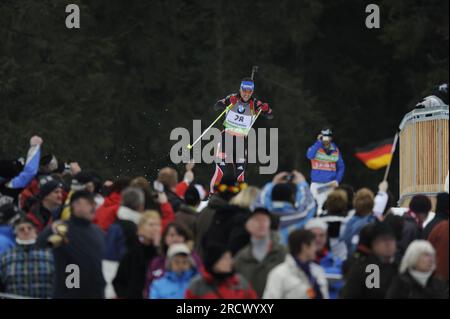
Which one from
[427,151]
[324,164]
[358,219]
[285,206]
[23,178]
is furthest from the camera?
[324,164]

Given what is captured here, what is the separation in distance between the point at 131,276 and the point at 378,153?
5912 mm

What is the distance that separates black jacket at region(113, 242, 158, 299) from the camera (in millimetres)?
14688

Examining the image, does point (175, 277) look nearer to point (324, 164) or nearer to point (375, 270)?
point (375, 270)

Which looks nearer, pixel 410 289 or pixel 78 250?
pixel 410 289

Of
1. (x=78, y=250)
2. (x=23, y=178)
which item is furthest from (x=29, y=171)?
(x=78, y=250)

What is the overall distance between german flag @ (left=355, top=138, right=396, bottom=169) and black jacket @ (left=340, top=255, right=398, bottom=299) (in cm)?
487

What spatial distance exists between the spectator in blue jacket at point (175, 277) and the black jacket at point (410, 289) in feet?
5.35

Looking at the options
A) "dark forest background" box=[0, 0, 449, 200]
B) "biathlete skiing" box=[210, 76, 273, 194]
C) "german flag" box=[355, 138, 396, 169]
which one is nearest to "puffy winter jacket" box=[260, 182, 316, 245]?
"german flag" box=[355, 138, 396, 169]

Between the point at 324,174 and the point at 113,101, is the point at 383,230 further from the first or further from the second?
the point at 113,101

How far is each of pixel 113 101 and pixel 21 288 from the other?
2923cm

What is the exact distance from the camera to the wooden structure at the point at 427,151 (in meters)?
23.2

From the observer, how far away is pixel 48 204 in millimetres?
17438
